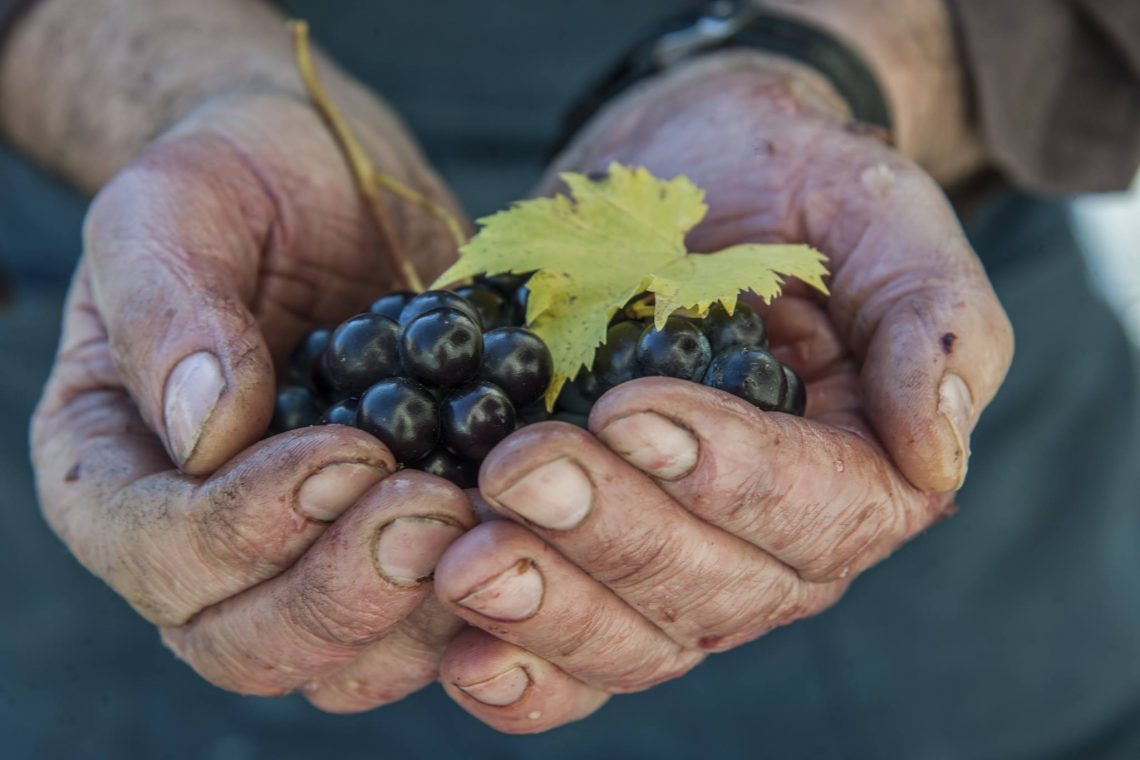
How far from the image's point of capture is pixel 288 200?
1391 mm

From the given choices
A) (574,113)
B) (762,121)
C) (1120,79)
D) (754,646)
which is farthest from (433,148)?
(1120,79)

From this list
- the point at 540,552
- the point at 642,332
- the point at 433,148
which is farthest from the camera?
the point at 433,148

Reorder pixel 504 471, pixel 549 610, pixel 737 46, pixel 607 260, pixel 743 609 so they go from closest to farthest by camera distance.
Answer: pixel 504 471
pixel 549 610
pixel 743 609
pixel 607 260
pixel 737 46

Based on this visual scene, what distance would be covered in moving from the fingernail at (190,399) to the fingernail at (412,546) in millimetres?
230

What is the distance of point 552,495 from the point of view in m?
0.86

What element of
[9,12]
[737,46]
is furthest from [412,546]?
[9,12]

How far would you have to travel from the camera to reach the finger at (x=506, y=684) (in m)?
1.00

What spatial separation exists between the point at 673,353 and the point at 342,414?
1.06ft

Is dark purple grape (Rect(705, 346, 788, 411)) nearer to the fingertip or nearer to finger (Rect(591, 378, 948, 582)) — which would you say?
finger (Rect(591, 378, 948, 582))

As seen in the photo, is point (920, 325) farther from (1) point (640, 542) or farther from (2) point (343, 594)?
(2) point (343, 594)

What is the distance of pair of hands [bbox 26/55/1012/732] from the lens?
2.99ft

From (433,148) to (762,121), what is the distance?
86 cm

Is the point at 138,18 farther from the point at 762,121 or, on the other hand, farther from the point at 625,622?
the point at 625,622

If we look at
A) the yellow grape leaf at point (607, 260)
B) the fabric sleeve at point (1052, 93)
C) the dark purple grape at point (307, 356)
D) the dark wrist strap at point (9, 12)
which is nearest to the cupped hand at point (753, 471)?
the yellow grape leaf at point (607, 260)
